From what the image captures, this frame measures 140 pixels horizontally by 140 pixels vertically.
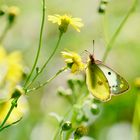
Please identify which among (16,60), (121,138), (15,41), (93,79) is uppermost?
(93,79)

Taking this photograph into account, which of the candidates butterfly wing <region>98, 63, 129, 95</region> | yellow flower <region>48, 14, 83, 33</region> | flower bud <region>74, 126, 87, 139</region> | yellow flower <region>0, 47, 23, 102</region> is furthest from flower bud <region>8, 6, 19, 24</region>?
flower bud <region>74, 126, 87, 139</region>

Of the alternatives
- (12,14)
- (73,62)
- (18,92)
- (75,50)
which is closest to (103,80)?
(73,62)

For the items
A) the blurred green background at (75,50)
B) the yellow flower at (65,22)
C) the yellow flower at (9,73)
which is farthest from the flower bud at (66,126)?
the blurred green background at (75,50)

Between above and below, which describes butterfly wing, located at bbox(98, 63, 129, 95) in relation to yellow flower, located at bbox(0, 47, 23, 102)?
above

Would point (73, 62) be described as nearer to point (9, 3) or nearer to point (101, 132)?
point (101, 132)

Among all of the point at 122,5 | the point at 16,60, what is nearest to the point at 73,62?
the point at 16,60

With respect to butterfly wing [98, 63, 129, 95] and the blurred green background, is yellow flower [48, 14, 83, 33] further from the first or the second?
the blurred green background
